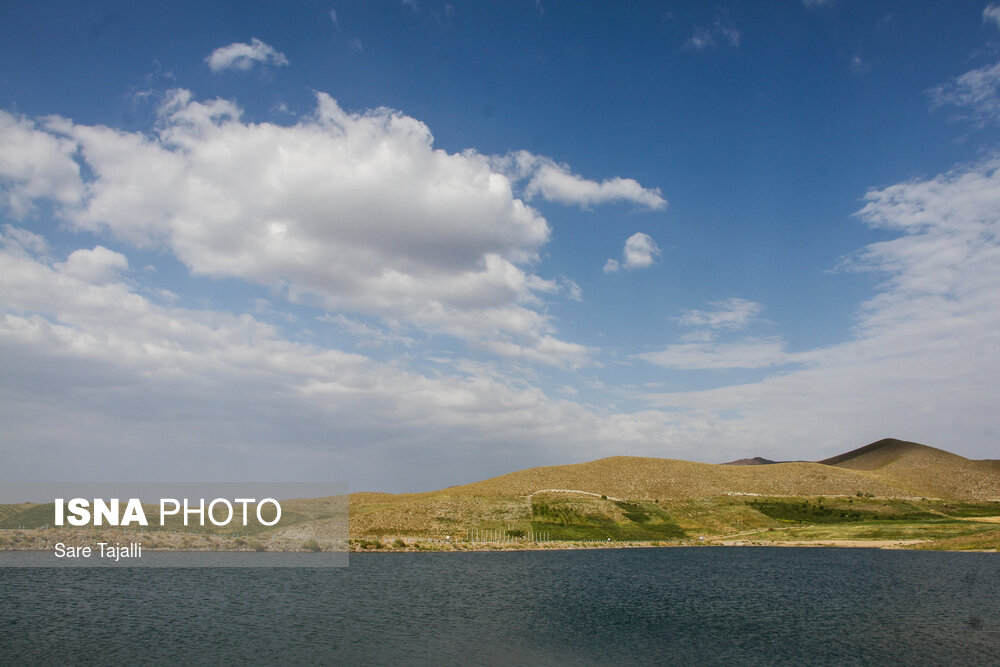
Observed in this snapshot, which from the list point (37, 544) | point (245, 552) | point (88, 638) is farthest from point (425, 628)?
point (37, 544)

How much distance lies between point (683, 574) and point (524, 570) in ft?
74.0

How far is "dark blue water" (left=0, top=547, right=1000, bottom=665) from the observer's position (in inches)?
1612

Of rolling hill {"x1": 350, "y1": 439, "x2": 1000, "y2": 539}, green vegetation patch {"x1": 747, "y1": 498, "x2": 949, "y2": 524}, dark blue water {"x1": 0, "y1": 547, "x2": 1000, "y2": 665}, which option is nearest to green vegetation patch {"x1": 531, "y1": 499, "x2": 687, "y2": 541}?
rolling hill {"x1": 350, "y1": 439, "x2": 1000, "y2": 539}

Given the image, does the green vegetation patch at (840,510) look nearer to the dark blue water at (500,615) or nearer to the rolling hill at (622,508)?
the rolling hill at (622,508)

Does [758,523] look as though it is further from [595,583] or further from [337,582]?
[337,582]

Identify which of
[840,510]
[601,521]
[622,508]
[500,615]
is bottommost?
[840,510]

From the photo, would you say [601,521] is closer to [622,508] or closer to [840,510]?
[622,508]

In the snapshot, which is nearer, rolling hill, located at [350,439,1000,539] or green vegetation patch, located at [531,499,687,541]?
green vegetation patch, located at [531,499,687,541]

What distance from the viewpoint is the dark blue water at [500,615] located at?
40938mm

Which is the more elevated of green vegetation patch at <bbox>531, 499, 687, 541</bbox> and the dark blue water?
the dark blue water

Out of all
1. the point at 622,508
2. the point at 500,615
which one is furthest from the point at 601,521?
the point at 500,615

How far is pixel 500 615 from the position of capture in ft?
180

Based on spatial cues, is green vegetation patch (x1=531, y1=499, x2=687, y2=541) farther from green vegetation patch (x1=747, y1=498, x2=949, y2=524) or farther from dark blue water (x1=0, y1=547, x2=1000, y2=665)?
dark blue water (x1=0, y1=547, x2=1000, y2=665)

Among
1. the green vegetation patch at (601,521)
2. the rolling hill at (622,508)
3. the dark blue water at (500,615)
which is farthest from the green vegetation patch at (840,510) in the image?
the dark blue water at (500,615)
